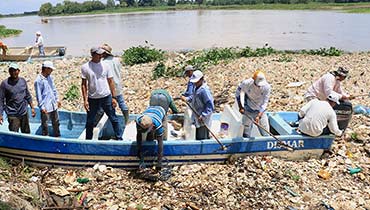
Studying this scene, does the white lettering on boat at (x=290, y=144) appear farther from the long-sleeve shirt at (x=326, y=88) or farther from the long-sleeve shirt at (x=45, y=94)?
the long-sleeve shirt at (x=45, y=94)

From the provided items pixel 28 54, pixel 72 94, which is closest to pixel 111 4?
pixel 28 54

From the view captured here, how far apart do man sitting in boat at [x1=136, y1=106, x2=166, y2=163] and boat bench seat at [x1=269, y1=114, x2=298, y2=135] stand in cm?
203

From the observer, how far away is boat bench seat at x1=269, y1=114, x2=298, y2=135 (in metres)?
5.82

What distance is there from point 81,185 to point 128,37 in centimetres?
2545

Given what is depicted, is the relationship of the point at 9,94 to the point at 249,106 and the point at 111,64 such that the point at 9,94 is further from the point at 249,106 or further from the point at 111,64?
the point at 249,106

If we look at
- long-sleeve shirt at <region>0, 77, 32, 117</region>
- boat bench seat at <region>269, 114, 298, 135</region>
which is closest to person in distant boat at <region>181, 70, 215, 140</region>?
boat bench seat at <region>269, 114, 298, 135</region>

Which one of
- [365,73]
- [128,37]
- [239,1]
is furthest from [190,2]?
[365,73]

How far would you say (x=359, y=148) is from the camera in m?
6.06

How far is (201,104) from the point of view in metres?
5.47

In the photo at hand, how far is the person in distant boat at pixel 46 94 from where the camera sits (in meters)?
5.29

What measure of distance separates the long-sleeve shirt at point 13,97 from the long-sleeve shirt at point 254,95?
3.27 m

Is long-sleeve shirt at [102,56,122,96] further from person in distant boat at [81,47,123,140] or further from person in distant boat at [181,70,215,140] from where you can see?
person in distant boat at [181,70,215,140]

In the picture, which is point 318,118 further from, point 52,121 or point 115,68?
point 52,121

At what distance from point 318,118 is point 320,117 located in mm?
32
